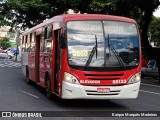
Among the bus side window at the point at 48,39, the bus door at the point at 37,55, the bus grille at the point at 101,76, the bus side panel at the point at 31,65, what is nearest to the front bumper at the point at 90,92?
the bus grille at the point at 101,76

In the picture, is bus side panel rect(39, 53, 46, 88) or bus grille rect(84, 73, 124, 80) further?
bus side panel rect(39, 53, 46, 88)

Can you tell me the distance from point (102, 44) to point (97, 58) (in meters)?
0.48

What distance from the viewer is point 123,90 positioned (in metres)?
12.2

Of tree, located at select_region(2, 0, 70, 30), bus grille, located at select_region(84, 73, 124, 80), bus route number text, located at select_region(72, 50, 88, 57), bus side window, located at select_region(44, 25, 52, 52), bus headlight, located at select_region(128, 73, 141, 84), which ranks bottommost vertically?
bus headlight, located at select_region(128, 73, 141, 84)

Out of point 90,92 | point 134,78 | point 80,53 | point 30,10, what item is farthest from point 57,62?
point 30,10

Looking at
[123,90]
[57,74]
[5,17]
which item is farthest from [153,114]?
[5,17]

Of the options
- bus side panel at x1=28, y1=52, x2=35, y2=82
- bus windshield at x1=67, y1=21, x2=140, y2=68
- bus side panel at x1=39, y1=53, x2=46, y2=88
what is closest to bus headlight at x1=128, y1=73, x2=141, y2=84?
bus windshield at x1=67, y1=21, x2=140, y2=68

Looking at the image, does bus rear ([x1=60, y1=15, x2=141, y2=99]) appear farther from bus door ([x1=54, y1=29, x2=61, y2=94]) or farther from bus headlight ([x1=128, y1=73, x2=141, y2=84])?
bus door ([x1=54, y1=29, x2=61, y2=94])

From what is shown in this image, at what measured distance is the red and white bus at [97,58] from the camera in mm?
11961

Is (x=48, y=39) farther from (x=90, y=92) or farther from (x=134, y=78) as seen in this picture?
(x=134, y=78)

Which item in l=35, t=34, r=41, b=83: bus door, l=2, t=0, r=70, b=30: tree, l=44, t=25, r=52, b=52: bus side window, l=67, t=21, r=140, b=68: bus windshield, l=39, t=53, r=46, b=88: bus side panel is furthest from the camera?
l=2, t=0, r=70, b=30: tree

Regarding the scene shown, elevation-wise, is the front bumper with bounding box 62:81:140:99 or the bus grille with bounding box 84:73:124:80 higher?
the bus grille with bounding box 84:73:124:80

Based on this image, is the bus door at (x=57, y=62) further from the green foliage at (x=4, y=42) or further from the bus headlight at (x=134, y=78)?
the green foliage at (x=4, y=42)

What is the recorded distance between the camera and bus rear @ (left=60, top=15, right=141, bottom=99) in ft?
39.2
